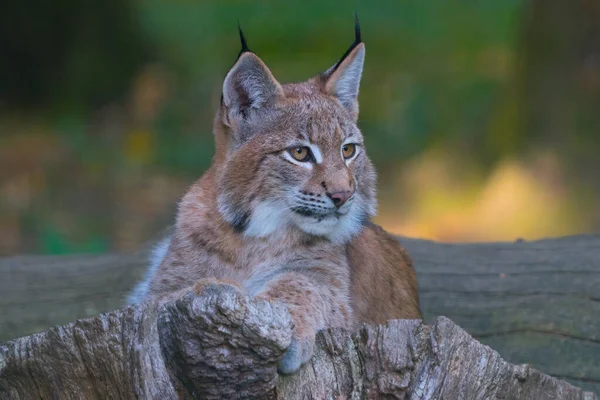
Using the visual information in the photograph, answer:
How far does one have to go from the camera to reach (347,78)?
4.23 metres

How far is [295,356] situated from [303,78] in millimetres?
7049

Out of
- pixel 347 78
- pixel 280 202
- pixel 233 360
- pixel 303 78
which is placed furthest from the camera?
pixel 303 78

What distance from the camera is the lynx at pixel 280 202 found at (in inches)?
149

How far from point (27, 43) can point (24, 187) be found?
4.61 feet

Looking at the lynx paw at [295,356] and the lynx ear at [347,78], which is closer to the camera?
the lynx paw at [295,356]

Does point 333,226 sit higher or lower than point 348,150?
lower

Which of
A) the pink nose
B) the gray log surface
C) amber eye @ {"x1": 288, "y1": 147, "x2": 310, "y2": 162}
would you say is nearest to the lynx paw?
the pink nose

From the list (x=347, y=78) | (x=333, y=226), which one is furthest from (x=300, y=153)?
(x=347, y=78)

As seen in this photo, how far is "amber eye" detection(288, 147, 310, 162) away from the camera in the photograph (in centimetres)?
386

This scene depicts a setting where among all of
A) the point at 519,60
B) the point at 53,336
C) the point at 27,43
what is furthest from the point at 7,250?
the point at 53,336

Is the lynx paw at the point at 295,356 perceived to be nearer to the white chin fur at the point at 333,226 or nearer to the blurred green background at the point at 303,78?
the white chin fur at the point at 333,226

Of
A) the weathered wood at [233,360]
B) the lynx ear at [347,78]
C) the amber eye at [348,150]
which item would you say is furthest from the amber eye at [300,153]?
the weathered wood at [233,360]

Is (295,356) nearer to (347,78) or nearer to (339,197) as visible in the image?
(339,197)

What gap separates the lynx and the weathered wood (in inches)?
28.2
